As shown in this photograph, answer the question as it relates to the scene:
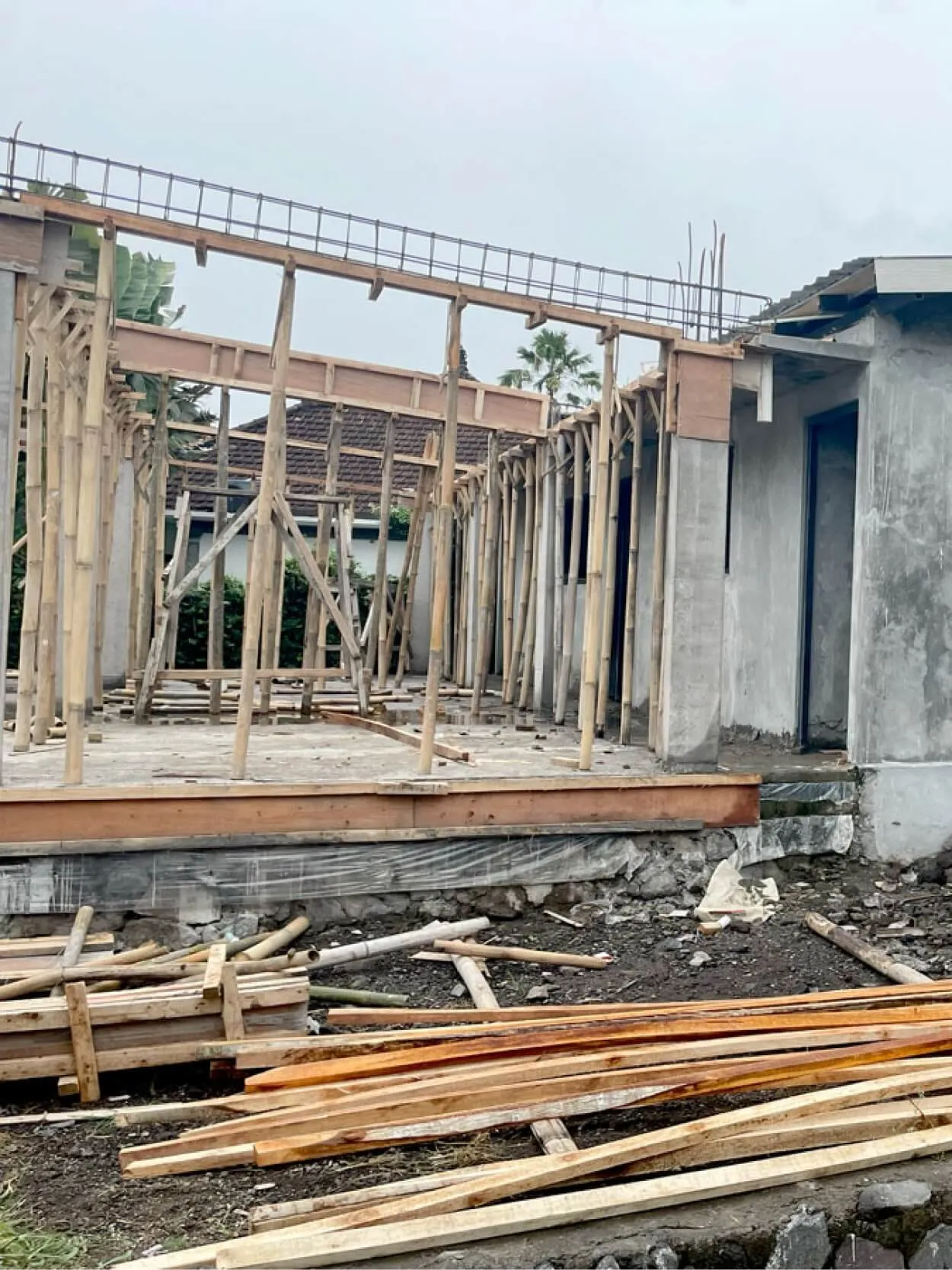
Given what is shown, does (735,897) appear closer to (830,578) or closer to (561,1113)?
→ (830,578)

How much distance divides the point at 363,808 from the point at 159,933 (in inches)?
53.3

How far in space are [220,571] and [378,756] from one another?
2.77 meters

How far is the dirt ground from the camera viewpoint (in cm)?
345

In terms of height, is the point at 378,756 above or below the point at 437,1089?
above

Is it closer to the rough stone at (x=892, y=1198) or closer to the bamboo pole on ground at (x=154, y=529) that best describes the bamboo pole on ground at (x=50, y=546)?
the bamboo pole on ground at (x=154, y=529)

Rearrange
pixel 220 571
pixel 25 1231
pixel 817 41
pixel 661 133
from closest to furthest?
pixel 25 1231 → pixel 220 571 → pixel 817 41 → pixel 661 133

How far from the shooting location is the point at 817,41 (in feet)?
75.2

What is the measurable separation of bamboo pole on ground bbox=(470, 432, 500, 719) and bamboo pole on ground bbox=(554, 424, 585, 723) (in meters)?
0.83

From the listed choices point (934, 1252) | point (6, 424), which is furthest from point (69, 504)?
point (934, 1252)

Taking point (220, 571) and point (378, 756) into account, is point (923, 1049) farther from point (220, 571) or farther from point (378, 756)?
point (220, 571)

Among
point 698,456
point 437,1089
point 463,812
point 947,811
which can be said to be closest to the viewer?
point 437,1089

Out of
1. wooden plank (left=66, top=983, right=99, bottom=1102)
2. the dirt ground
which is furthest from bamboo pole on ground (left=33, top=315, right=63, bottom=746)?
wooden plank (left=66, top=983, right=99, bottom=1102)

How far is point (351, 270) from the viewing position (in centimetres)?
661

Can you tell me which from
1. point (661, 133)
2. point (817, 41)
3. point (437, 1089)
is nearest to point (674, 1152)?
point (437, 1089)
